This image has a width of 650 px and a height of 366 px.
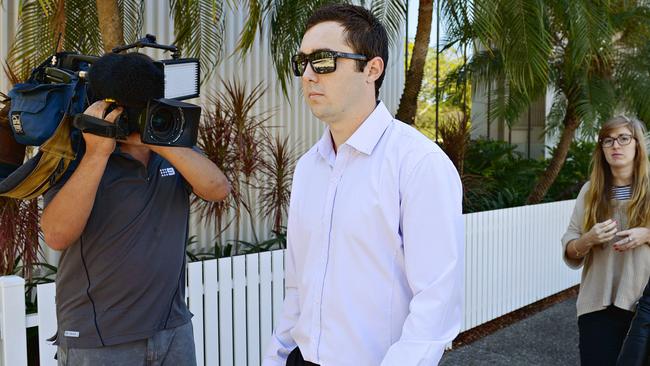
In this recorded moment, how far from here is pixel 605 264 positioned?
3.75 metres

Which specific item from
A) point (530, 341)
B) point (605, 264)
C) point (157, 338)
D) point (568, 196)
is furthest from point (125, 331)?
point (568, 196)

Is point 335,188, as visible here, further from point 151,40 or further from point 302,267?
point 151,40

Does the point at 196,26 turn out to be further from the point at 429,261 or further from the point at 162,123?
the point at 429,261

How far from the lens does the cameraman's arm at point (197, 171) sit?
2.33 meters

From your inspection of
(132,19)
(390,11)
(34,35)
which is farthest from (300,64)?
(390,11)

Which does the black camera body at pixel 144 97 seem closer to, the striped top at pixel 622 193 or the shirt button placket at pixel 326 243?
the shirt button placket at pixel 326 243

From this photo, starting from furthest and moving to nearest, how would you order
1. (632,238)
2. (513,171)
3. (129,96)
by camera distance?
(513,171), (632,238), (129,96)

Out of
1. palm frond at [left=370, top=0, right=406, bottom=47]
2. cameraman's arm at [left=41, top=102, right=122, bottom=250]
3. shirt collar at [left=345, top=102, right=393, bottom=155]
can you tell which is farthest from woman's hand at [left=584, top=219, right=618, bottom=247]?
palm frond at [left=370, top=0, right=406, bottom=47]

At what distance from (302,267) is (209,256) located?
4190 mm

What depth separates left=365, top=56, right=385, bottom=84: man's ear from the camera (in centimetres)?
203

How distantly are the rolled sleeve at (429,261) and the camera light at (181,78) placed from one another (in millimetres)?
905

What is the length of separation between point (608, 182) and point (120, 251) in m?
2.80

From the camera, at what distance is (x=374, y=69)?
204 centimetres

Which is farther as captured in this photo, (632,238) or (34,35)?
(34,35)
